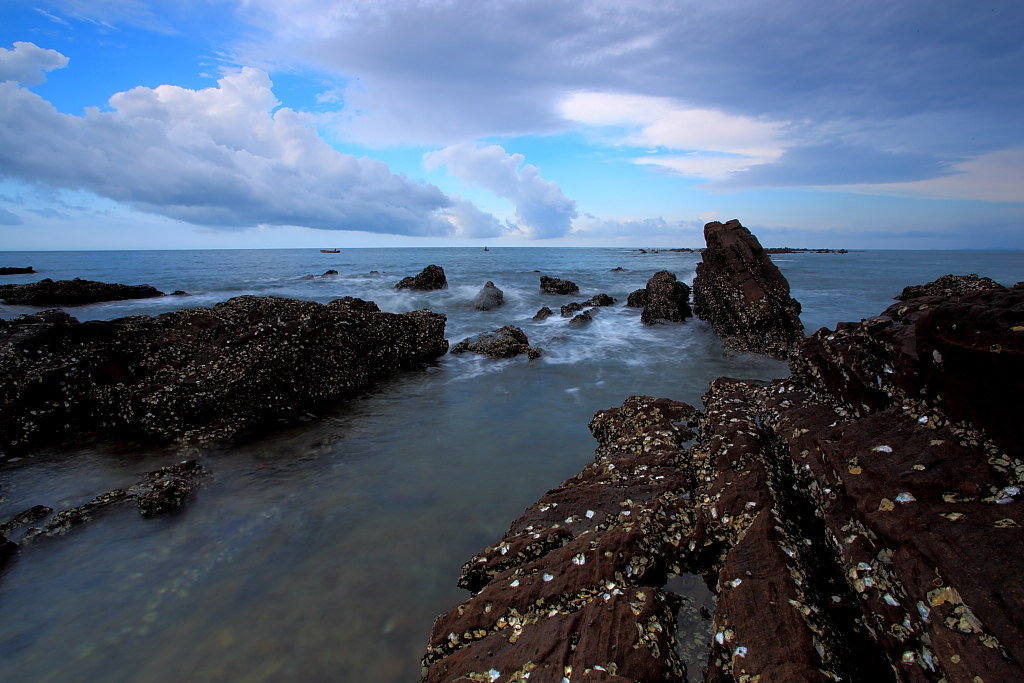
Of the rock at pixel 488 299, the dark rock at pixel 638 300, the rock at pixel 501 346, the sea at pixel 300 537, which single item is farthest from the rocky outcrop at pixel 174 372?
the dark rock at pixel 638 300

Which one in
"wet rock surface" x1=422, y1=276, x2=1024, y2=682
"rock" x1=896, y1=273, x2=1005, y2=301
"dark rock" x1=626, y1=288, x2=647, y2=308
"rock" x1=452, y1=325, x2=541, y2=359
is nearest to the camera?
"wet rock surface" x1=422, y1=276, x2=1024, y2=682

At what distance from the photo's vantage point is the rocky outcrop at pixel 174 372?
23.2ft

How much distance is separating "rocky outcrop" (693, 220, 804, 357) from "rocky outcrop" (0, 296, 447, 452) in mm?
10279

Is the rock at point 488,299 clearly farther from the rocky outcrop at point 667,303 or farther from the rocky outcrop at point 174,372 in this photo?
the rocky outcrop at point 174,372

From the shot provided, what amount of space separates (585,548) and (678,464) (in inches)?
75.2

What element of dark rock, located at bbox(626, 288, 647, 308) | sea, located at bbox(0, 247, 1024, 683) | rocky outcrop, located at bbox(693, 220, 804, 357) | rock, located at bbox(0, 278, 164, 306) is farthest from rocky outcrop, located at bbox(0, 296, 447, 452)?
rock, located at bbox(0, 278, 164, 306)

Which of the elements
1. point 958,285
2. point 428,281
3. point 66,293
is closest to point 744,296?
point 958,285

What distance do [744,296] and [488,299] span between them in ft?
40.7

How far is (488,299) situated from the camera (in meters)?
22.1

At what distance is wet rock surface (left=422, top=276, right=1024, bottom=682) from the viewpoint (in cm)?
242

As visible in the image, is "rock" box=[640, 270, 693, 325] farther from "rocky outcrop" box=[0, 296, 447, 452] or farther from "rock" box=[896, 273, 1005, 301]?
"rocky outcrop" box=[0, 296, 447, 452]

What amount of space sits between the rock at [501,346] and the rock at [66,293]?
23.4 meters

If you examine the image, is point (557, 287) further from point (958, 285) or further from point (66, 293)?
point (66, 293)

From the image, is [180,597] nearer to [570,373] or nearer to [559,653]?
[559,653]
